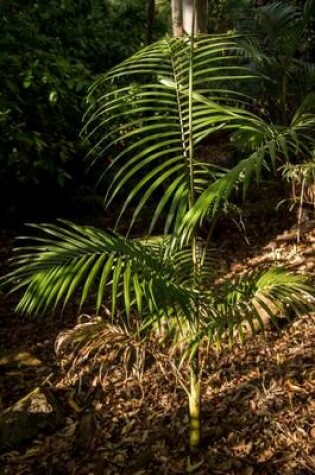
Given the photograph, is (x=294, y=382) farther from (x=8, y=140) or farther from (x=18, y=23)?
(x=18, y=23)

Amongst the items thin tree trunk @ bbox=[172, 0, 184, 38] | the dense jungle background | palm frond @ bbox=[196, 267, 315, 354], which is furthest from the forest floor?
thin tree trunk @ bbox=[172, 0, 184, 38]

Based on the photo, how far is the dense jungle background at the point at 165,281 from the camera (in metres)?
1.91

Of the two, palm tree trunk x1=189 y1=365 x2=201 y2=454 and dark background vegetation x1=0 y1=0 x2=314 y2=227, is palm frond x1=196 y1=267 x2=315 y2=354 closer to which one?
palm tree trunk x1=189 y1=365 x2=201 y2=454

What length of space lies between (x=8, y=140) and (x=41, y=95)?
51 centimetres

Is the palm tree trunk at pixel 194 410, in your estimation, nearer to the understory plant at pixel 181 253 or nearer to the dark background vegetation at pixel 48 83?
the understory plant at pixel 181 253

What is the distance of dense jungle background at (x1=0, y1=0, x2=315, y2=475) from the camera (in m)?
1.91

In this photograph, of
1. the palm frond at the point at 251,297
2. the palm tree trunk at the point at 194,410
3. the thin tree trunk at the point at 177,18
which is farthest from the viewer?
the thin tree trunk at the point at 177,18

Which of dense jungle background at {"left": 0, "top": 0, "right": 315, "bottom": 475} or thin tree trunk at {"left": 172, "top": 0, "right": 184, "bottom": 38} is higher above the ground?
thin tree trunk at {"left": 172, "top": 0, "right": 184, "bottom": 38}

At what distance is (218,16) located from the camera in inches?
361

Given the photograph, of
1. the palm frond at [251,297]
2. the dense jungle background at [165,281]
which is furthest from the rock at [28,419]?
the palm frond at [251,297]

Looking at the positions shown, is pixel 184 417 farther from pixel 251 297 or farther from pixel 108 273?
pixel 108 273

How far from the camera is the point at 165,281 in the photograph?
1.86 m

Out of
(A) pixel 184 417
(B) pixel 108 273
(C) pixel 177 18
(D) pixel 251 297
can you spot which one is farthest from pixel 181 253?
(C) pixel 177 18

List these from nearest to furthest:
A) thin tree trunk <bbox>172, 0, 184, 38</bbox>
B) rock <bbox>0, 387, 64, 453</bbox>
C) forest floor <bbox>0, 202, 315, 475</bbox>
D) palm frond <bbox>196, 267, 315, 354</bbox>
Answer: palm frond <bbox>196, 267, 315, 354</bbox>
forest floor <bbox>0, 202, 315, 475</bbox>
rock <bbox>0, 387, 64, 453</bbox>
thin tree trunk <bbox>172, 0, 184, 38</bbox>
